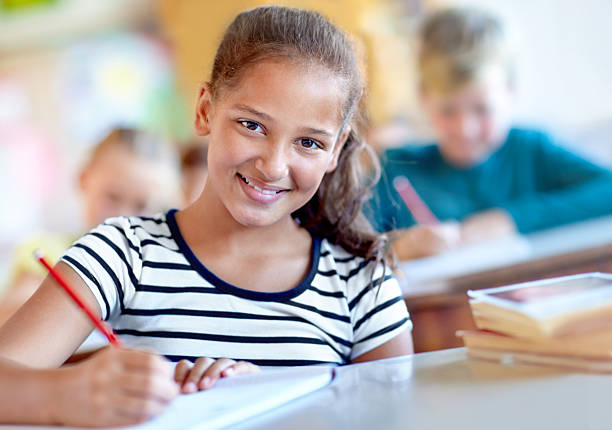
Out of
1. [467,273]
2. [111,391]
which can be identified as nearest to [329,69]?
[111,391]

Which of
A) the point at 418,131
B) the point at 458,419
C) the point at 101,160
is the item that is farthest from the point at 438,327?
the point at 418,131

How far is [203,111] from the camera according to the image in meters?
0.88

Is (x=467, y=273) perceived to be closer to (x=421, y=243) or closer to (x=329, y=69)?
(x=421, y=243)

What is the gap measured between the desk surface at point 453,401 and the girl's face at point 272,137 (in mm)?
249

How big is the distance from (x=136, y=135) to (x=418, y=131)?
50.2 inches

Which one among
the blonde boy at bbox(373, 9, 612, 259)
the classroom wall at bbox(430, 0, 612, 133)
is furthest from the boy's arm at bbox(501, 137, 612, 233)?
the classroom wall at bbox(430, 0, 612, 133)

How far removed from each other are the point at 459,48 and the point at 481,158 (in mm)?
337

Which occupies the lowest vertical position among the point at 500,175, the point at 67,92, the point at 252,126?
the point at 252,126

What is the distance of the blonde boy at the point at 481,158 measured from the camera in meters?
1.76

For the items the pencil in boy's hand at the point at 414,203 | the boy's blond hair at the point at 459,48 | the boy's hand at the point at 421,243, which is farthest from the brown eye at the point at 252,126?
the boy's blond hair at the point at 459,48

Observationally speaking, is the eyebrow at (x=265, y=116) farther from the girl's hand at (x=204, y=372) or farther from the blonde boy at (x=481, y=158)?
the blonde boy at (x=481, y=158)

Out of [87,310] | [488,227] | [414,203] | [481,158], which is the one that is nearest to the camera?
[87,310]

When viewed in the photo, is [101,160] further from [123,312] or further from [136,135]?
[123,312]

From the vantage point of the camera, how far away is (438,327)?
134cm
